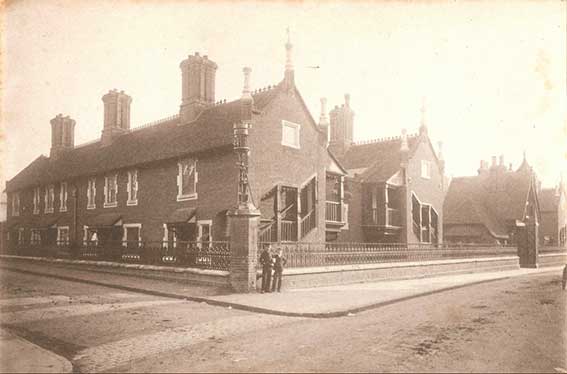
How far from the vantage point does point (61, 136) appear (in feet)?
130

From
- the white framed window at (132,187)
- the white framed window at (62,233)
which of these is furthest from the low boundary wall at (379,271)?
the white framed window at (62,233)

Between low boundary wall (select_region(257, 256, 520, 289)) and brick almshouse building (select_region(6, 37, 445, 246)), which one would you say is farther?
brick almshouse building (select_region(6, 37, 445, 246))

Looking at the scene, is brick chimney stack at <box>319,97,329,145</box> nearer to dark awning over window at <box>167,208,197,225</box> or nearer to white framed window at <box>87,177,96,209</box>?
dark awning over window at <box>167,208,197,225</box>

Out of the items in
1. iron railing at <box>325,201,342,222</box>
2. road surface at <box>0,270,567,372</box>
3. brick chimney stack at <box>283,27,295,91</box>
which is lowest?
road surface at <box>0,270,567,372</box>

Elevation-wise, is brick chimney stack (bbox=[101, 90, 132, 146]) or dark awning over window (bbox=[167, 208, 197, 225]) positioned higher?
brick chimney stack (bbox=[101, 90, 132, 146])

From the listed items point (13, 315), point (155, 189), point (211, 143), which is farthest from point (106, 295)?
point (155, 189)

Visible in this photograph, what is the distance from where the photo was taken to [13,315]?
39.3 feet

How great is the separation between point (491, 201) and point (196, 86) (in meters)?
29.6

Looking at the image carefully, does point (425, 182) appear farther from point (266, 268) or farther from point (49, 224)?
point (49, 224)

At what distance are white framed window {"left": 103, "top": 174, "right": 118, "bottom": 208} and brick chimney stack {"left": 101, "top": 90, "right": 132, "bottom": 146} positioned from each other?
14.7 feet

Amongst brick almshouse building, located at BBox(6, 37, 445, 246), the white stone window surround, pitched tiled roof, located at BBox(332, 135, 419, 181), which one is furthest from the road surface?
the white stone window surround

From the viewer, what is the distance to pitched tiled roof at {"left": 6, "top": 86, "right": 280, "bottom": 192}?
878 inches

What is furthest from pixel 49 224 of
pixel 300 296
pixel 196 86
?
pixel 300 296

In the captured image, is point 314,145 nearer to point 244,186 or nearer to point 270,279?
point 244,186
